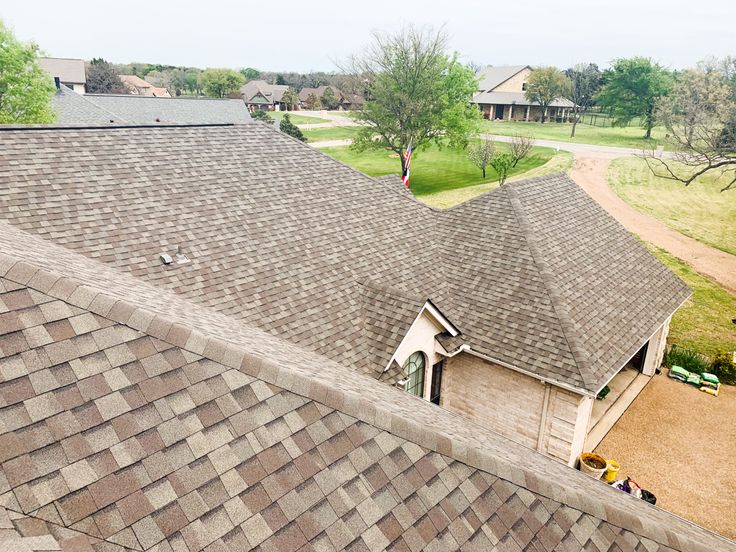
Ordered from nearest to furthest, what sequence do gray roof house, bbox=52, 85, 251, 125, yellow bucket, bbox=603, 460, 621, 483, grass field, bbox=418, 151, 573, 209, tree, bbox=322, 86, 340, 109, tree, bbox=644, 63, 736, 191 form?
yellow bucket, bbox=603, 460, 621, 483 < tree, bbox=644, 63, 736, 191 < grass field, bbox=418, 151, 573, 209 < gray roof house, bbox=52, 85, 251, 125 < tree, bbox=322, 86, 340, 109

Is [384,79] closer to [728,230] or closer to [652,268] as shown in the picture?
[728,230]

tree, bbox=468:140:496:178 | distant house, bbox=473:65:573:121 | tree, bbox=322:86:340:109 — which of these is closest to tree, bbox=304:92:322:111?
tree, bbox=322:86:340:109

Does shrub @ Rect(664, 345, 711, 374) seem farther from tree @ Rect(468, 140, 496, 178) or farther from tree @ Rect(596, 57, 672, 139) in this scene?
tree @ Rect(596, 57, 672, 139)

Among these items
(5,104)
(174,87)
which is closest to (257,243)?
(5,104)

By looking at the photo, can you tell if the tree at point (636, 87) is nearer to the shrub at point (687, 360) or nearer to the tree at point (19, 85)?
the shrub at point (687, 360)

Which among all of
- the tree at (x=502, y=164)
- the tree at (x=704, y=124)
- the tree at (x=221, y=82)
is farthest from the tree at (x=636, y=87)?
the tree at (x=221, y=82)

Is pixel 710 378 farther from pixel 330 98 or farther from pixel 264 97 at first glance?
pixel 264 97

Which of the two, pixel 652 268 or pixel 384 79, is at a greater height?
pixel 384 79
